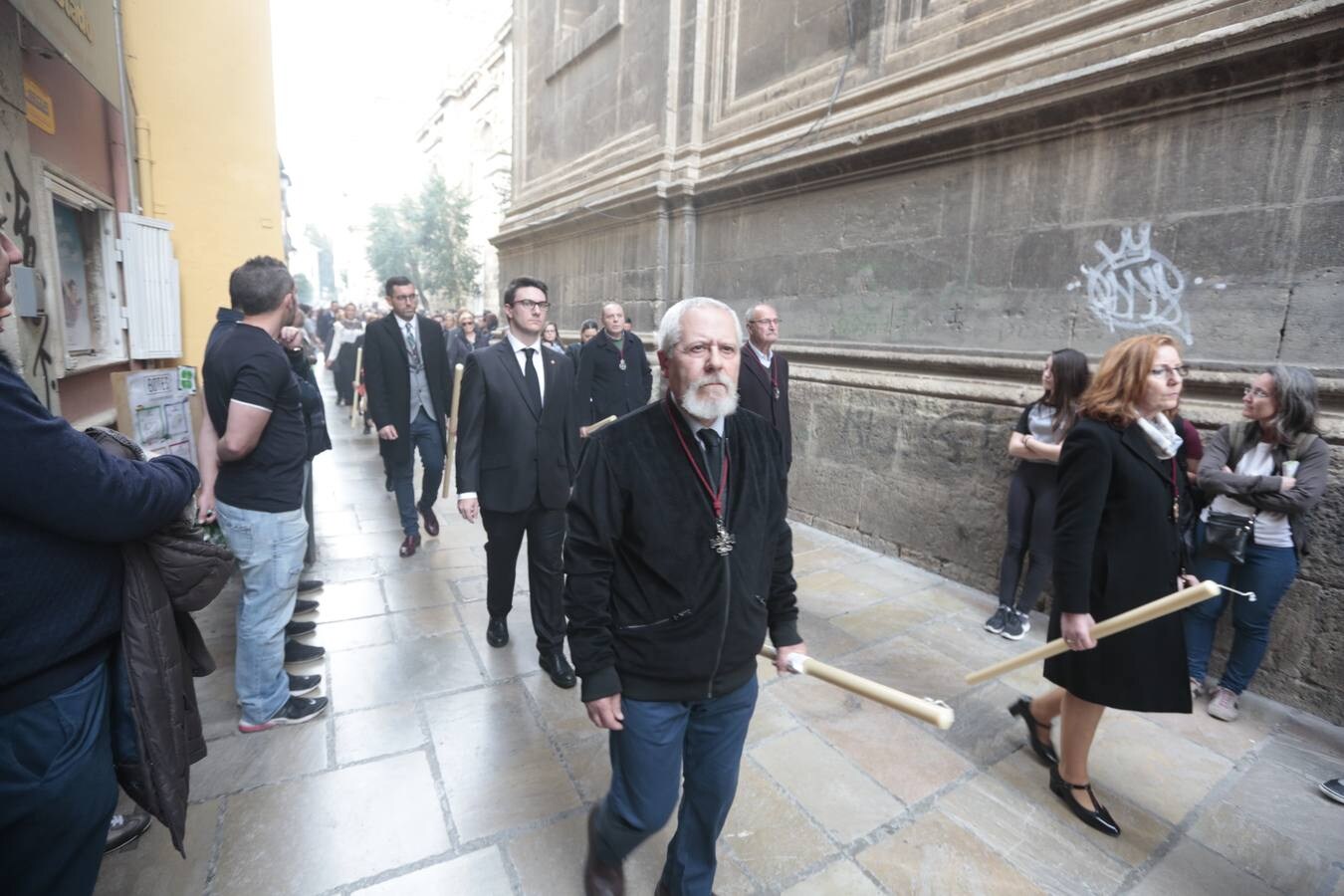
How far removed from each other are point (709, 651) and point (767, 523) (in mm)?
382

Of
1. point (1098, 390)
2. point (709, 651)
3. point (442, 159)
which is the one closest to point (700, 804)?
point (709, 651)

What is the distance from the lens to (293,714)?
9.82 ft

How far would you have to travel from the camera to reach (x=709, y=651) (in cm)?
173

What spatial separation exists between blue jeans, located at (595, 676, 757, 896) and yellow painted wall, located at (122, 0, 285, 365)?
5814 millimetres

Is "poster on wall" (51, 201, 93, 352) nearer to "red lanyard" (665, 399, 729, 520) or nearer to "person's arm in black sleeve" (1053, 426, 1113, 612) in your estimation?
"red lanyard" (665, 399, 729, 520)

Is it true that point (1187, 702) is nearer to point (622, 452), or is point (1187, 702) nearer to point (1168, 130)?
point (622, 452)

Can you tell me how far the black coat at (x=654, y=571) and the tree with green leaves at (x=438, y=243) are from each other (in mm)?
30160

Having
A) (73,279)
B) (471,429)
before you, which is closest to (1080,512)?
(471,429)

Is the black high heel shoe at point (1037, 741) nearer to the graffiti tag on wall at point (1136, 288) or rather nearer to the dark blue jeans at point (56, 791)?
the graffiti tag on wall at point (1136, 288)

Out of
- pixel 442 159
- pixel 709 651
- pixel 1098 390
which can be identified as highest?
pixel 442 159

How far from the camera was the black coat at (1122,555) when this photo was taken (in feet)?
7.58

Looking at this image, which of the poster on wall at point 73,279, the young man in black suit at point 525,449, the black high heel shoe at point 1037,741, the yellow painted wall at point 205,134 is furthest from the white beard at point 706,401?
the yellow painted wall at point 205,134

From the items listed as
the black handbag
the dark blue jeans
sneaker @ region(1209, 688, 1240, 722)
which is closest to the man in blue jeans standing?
the dark blue jeans

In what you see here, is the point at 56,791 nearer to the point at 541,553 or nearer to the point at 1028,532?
the point at 541,553
